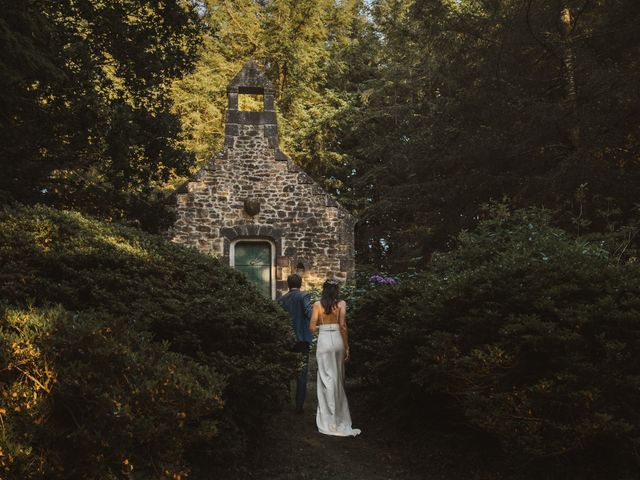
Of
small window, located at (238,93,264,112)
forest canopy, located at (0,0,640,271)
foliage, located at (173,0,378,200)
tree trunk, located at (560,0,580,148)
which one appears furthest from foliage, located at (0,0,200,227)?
small window, located at (238,93,264,112)

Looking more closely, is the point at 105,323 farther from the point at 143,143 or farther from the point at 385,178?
the point at 385,178

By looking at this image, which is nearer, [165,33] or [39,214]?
[39,214]

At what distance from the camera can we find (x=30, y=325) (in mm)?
3664

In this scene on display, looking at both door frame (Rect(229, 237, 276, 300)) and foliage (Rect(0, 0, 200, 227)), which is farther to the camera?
door frame (Rect(229, 237, 276, 300))

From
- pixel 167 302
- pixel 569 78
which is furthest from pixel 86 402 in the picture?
pixel 569 78

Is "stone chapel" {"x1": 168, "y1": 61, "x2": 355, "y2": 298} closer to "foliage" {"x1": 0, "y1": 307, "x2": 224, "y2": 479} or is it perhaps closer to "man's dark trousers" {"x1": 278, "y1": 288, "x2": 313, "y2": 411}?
"man's dark trousers" {"x1": 278, "y1": 288, "x2": 313, "y2": 411}

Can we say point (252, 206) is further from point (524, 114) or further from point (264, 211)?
point (524, 114)

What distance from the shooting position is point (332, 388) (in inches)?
278

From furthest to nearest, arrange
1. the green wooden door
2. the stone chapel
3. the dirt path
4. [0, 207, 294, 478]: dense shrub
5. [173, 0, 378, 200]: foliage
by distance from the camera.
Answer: [173, 0, 378, 200]: foliage
the green wooden door
the stone chapel
the dirt path
[0, 207, 294, 478]: dense shrub

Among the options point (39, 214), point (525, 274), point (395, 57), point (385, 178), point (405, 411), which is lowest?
point (405, 411)

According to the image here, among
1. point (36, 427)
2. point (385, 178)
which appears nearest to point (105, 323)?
point (36, 427)

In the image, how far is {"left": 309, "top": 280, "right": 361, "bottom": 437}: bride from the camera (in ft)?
23.1

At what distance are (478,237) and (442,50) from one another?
9353 millimetres

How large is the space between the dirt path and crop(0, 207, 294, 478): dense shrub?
14.2 inches
